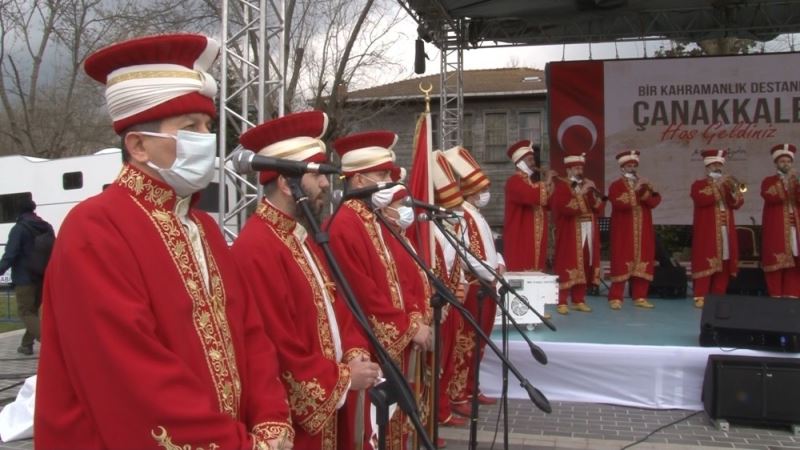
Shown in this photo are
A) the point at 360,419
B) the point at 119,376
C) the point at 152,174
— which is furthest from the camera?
the point at 360,419

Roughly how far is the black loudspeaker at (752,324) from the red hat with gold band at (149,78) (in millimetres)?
5553

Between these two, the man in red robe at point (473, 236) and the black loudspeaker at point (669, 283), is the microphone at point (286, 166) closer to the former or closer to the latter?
the man in red robe at point (473, 236)

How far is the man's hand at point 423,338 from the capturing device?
161 inches

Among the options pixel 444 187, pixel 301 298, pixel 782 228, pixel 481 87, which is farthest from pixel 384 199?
pixel 481 87

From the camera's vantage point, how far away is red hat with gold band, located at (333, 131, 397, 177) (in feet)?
14.6

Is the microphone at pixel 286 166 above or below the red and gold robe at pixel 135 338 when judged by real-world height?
above

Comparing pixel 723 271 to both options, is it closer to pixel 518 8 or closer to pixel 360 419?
pixel 518 8

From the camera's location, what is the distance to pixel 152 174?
2.21 metres

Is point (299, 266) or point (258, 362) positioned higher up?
point (299, 266)

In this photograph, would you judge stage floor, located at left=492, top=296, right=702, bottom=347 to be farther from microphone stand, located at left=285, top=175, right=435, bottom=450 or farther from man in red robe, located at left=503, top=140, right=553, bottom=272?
microphone stand, located at left=285, top=175, right=435, bottom=450

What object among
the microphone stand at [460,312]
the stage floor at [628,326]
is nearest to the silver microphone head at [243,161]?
the microphone stand at [460,312]

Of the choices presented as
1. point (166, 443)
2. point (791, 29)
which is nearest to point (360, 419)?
point (166, 443)

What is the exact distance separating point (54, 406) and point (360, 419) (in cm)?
152

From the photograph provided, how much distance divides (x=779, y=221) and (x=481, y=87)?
2371 centimetres
